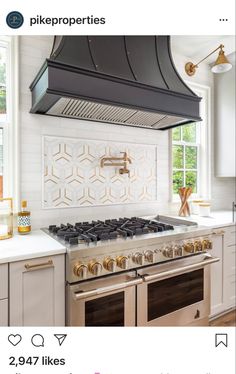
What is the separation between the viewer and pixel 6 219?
5.14ft

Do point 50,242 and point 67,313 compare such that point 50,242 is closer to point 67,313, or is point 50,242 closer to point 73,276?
point 73,276

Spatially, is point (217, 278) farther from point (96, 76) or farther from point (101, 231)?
point (96, 76)

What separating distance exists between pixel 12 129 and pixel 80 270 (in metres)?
1.12

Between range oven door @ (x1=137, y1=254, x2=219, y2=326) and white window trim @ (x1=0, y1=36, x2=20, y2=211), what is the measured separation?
1071 mm

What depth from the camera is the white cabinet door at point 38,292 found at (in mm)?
1162

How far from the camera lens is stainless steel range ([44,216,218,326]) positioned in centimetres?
128

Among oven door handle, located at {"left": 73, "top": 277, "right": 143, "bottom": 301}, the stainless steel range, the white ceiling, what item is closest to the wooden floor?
the stainless steel range

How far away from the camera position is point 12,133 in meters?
1.70

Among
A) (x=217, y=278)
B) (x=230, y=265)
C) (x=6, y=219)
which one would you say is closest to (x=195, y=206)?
(x=230, y=265)

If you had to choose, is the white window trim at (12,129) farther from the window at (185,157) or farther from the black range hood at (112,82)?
the window at (185,157)

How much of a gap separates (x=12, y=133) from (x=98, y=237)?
981mm

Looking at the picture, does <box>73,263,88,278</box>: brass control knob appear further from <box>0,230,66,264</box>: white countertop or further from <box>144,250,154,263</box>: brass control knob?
<box>144,250,154,263</box>: brass control knob
